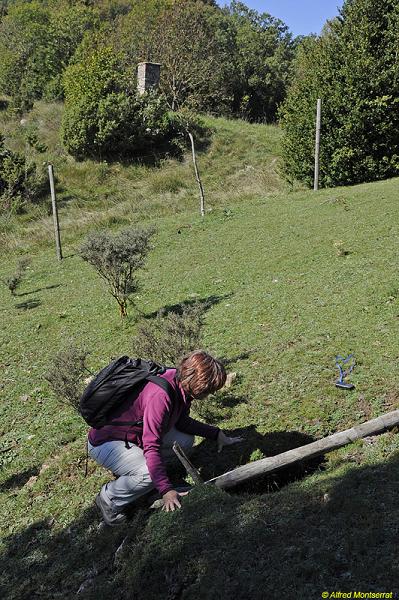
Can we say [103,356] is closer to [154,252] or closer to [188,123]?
[154,252]

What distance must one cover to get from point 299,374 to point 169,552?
10.2 ft

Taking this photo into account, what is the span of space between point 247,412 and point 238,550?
237 centimetres

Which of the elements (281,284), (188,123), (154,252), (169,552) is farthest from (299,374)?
(188,123)

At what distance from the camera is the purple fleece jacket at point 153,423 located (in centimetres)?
374

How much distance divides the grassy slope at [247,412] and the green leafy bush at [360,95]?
5197 millimetres

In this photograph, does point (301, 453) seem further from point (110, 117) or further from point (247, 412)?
point (110, 117)

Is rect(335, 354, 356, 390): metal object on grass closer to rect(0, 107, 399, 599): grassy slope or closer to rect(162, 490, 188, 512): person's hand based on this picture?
rect(0, 107, 399, 599): grassy slope

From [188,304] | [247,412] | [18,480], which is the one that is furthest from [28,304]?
[247,412]

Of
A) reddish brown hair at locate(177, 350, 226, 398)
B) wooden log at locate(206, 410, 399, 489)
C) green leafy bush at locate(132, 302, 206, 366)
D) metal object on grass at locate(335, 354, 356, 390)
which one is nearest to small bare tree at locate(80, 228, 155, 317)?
green leafy bush at locate(132, 302, 206, 366)

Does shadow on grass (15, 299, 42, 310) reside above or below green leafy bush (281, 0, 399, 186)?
below

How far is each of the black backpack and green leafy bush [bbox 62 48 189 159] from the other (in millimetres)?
24721

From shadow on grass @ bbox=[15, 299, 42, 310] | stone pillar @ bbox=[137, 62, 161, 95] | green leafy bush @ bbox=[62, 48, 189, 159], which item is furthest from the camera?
stone pillar @ bbox=[137, 62, 161, 95]

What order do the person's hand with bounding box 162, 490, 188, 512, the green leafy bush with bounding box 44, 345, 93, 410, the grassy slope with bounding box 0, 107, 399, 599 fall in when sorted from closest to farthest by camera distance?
the grassy slope with bounding box 0, 107, 399, 599, the person's hand with bounding box 162, 490, 188, 512, the green leafy bush with bounding box 44, 345, 93, 410

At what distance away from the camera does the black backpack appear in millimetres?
3938
